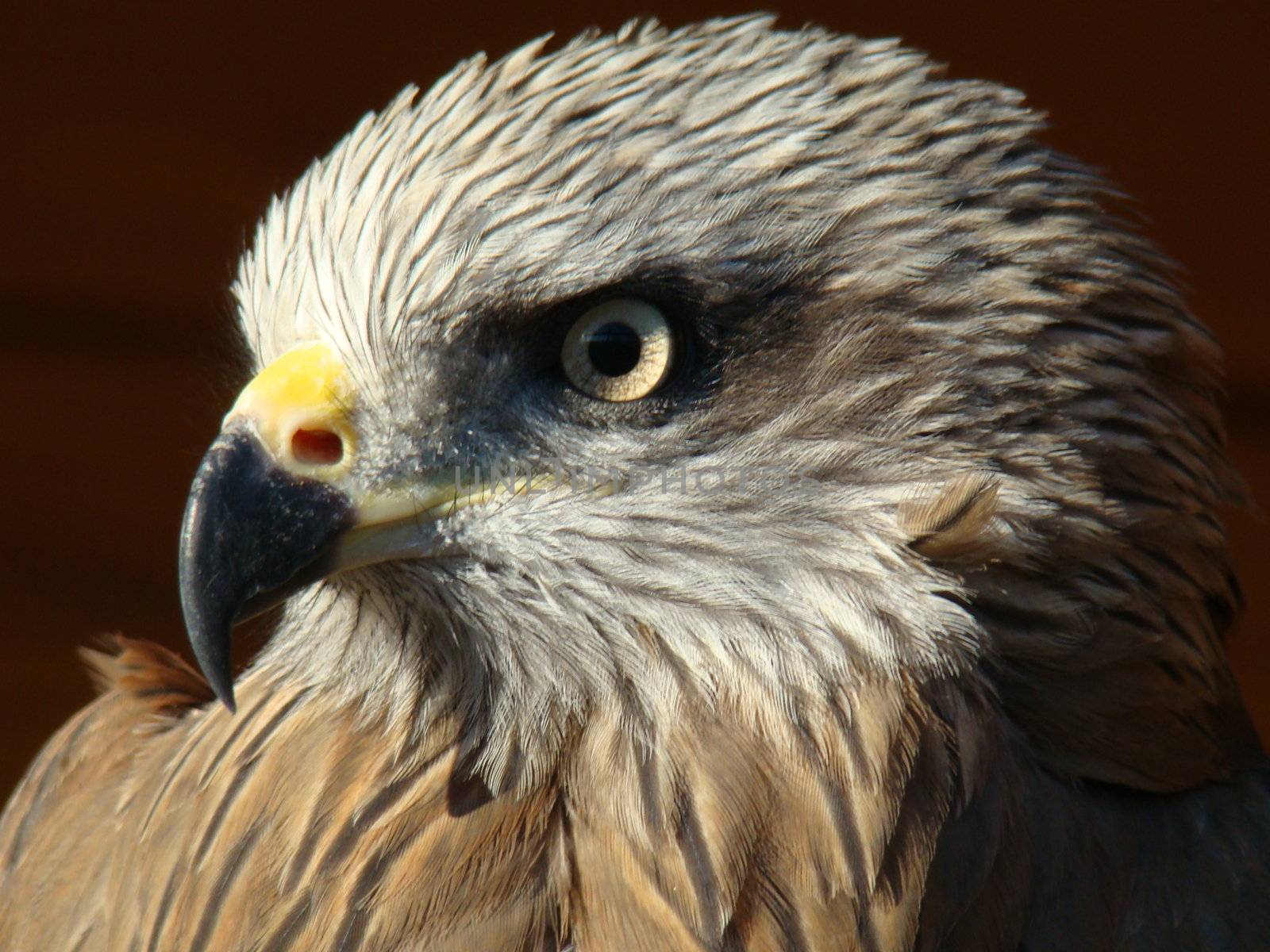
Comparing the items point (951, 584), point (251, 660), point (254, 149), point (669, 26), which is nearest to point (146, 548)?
point (254, 149)

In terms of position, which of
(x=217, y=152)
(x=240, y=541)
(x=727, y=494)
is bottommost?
(x=727, y=494)

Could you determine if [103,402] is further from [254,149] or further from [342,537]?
[342,537]

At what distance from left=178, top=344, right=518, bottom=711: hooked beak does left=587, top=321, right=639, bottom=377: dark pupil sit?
0.14 m

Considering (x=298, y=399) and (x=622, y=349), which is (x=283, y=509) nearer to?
(x=298, y=399)

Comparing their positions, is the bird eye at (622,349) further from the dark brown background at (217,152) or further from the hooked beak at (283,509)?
the dark brown background at (217,152)

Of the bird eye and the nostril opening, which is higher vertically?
the nostril opening

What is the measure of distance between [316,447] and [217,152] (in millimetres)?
1008

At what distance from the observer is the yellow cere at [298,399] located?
1.11 metres

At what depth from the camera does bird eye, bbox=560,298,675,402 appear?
1141 mm

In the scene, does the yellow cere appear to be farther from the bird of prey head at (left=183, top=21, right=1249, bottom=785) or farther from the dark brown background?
the dark brown background

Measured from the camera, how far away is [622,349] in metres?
1.14

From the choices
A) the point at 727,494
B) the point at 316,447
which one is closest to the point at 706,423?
the point at 727,494

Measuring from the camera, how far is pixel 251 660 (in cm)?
152

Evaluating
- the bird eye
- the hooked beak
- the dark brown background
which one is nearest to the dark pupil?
the bird eye
